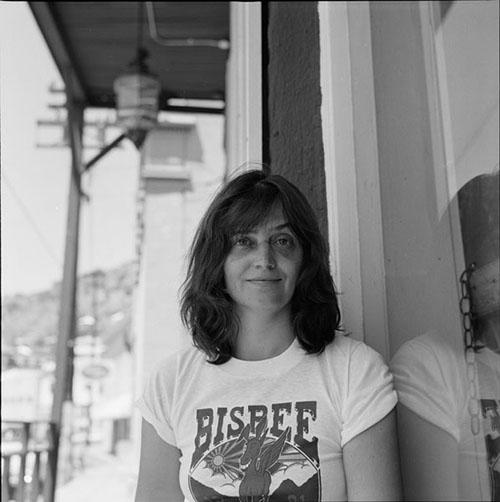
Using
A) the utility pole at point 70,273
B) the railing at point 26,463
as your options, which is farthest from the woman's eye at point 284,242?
the utility pole at point 70,273

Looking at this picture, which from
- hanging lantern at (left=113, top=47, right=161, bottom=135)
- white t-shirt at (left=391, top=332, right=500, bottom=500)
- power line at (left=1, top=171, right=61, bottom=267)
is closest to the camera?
white t-shirt at (left=391, top=332, right=500, bottom=500)

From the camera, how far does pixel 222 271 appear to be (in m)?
0.95

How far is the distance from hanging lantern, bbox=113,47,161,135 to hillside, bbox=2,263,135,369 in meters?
0.80

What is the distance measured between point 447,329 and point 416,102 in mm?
393

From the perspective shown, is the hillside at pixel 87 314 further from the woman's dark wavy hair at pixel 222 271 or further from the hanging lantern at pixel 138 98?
the woman's dark wavy hair at pixel 222 271

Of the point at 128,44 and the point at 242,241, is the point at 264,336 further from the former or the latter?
the point at 128,44

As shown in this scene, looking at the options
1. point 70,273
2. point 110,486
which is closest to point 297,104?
point 110,486

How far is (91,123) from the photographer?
3984 mm

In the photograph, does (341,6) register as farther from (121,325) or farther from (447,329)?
(121,325)

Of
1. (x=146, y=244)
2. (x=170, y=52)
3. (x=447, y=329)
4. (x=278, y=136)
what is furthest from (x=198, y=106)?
(x=447, y=329)

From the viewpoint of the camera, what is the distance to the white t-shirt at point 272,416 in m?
0.81

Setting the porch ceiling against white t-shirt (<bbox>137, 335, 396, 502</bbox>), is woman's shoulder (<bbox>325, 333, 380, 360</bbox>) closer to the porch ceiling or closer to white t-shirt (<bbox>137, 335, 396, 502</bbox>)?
white t-shirt (<bbox>137, 335, 396, 502</bbox>)

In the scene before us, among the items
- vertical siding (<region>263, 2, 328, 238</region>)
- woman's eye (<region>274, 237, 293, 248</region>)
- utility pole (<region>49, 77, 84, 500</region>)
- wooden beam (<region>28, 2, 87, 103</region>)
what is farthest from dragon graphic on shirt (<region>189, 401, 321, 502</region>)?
utility pole (<region>49, 77, 84, 500</region>)

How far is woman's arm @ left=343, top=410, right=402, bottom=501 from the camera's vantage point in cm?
77
